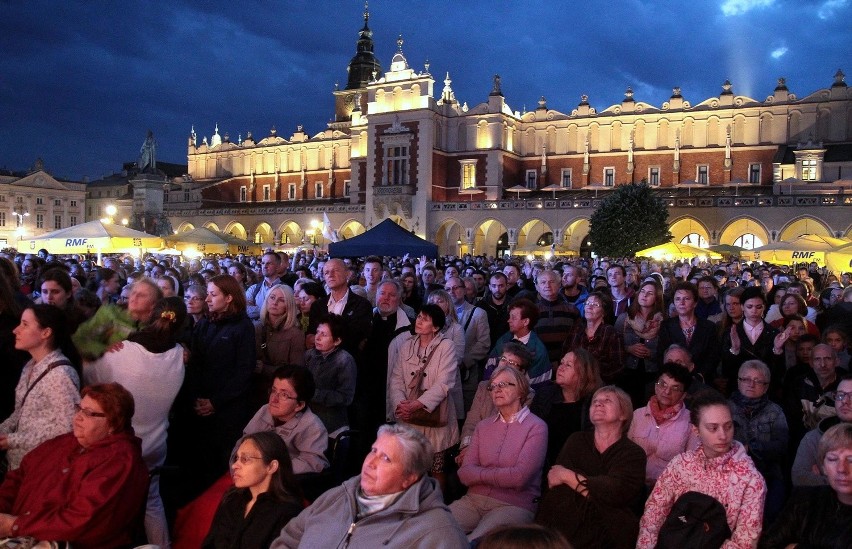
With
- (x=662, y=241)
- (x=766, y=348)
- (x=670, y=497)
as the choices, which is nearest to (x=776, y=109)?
(x=662, y=241)

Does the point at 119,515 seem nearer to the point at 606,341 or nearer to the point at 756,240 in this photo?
the point at 606,341

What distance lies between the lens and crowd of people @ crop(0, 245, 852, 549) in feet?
11.2

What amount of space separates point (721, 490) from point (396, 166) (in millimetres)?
40669

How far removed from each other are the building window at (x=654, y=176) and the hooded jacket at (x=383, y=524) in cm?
4221

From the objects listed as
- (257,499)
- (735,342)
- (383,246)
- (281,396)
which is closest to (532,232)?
(383,246)

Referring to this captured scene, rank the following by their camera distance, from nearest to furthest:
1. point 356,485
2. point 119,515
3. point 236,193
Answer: point 356,485 < point 119,515 < point 236,193

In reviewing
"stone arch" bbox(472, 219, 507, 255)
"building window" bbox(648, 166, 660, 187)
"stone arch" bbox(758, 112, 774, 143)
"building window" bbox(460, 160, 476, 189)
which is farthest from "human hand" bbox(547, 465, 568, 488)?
"stone arch" bbox(758, 112, 774, 143)

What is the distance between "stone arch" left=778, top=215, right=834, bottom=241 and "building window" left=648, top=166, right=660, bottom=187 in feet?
34.1

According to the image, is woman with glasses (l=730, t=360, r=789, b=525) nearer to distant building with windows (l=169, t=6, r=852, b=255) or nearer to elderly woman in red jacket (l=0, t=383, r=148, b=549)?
elderly woman in red jacket (l=0, t=383, r=148, b=549)

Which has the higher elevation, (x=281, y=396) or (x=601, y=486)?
(x=281, y=396)

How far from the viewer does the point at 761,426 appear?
4.76 meters

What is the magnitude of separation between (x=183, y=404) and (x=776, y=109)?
42.5 meters

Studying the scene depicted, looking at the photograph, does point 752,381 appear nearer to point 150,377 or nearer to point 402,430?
point 402,430

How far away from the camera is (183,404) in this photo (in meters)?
5.15
